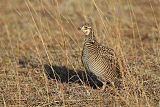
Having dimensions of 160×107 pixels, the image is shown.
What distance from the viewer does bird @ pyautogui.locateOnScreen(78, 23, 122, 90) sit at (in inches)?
292

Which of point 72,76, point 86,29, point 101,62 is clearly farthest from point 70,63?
point 101,62

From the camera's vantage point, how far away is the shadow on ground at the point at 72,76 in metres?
8.20

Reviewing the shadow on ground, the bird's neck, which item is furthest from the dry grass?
the bird's neck

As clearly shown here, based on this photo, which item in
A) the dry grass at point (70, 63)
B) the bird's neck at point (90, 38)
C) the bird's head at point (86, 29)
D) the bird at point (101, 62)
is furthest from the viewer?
the bird's head at point (86, 29)

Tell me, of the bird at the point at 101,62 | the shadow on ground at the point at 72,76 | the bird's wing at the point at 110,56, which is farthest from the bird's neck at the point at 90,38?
Result: the shadow on ground at the point at 72,76

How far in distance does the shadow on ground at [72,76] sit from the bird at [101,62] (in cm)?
35

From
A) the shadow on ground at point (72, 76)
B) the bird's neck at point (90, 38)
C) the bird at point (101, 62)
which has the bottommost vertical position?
the shadow on ground at point (72, 76)

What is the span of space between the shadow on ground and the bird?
35 cm

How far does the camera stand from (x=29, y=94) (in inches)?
292

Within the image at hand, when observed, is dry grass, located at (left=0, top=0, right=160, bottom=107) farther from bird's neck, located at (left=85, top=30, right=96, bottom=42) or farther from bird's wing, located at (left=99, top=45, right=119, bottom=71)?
bird's neck, located at (left=85, top=30, right=96, bottom=42)

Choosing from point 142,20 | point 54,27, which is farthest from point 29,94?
point 142,20

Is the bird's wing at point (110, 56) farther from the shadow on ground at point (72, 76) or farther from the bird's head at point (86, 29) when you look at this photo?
the shadow on ground at point (72, 76)

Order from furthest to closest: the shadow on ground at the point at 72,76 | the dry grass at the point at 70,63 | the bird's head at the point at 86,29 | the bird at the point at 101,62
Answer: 1. the shadow on ground at the point at 72,76
2. the bird's head at the point at 86,29
3. the bird at the point at 101,62
4. the dry grass at the point at 70,63

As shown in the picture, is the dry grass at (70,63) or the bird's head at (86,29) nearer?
the dry grass at (70,63)
